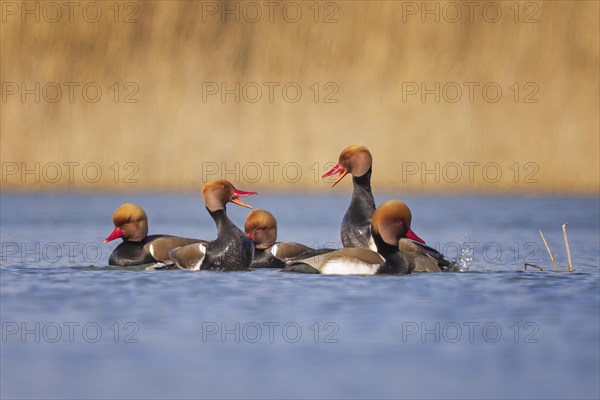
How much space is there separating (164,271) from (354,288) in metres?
2.78

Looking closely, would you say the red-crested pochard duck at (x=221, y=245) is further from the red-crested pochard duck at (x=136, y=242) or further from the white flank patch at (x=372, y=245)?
the white flank patch at (x=372, y=245)

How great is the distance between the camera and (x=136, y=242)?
15.9 meters

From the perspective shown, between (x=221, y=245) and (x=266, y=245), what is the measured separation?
111 cm

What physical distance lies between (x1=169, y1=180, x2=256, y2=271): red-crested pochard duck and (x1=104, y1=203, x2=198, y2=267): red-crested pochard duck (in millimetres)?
700

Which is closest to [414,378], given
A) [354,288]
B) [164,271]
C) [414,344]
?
Result: [414,344]

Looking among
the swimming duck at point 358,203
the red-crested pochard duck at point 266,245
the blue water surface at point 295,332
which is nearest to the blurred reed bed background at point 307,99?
the blue water surface at point 295,332

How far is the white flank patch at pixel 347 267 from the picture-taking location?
565 inches

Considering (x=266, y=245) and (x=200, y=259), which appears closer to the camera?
(x=200, y=259)

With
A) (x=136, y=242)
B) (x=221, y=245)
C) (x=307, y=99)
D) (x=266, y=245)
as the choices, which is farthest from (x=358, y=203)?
(x=307, y=99)

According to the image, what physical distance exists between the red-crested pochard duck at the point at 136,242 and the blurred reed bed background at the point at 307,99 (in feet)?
113

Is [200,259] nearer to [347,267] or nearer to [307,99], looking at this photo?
[347,267]

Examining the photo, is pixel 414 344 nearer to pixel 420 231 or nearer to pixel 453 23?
pixel 420 231

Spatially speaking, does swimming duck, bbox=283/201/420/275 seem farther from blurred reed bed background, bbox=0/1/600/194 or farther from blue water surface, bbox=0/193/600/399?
blurred reed bed background, bbox=0/1/600/194

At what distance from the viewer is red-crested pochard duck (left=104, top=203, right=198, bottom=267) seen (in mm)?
15625
